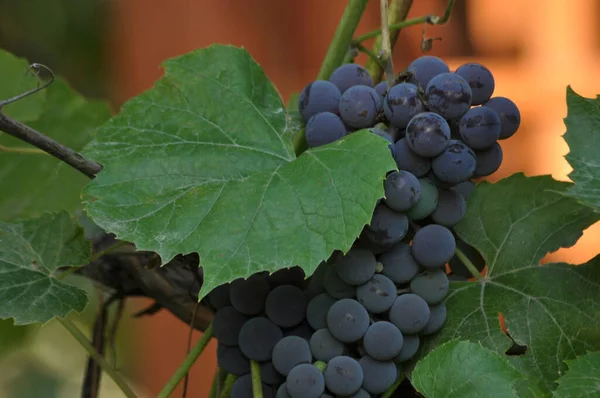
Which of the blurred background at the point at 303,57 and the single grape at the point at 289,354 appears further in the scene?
the blurred background at the point at 303,57

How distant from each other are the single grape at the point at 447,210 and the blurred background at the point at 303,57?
1.16 m

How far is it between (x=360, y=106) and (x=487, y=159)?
9cm

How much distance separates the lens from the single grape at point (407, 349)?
436 mm

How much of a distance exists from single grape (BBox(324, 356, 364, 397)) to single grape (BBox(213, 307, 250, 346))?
0.24ft

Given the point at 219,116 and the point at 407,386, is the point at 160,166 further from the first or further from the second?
the point at 407,386

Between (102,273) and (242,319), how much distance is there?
21 centimetres

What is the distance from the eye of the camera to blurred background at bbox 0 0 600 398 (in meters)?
1.67

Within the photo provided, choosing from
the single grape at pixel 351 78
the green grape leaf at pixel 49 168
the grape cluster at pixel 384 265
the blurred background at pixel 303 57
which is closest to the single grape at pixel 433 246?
the grape cluster at pixel 384 265

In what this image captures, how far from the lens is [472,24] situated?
1.82 metres

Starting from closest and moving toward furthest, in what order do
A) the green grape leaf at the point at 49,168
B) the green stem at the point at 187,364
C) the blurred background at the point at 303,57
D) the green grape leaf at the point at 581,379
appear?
the green grape leaf at the point at 581,379 < the green stem at the point at 187,364 < the green grape leaf at the point at 49,168 < the blurred background at the point at 303,57

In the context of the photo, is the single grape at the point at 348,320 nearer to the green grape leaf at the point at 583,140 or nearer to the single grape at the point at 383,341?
the single grape at the point at 383,341

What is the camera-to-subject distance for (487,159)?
0.46m

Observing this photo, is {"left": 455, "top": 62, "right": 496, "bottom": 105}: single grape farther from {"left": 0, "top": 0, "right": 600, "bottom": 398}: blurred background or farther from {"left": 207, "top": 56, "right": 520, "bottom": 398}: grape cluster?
{"left": 0, "top": 0, "right": 600, "bottom": 398}: blurred background

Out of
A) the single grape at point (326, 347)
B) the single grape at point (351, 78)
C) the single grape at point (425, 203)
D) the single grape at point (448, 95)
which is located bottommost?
the single grape at point (326, 347)
